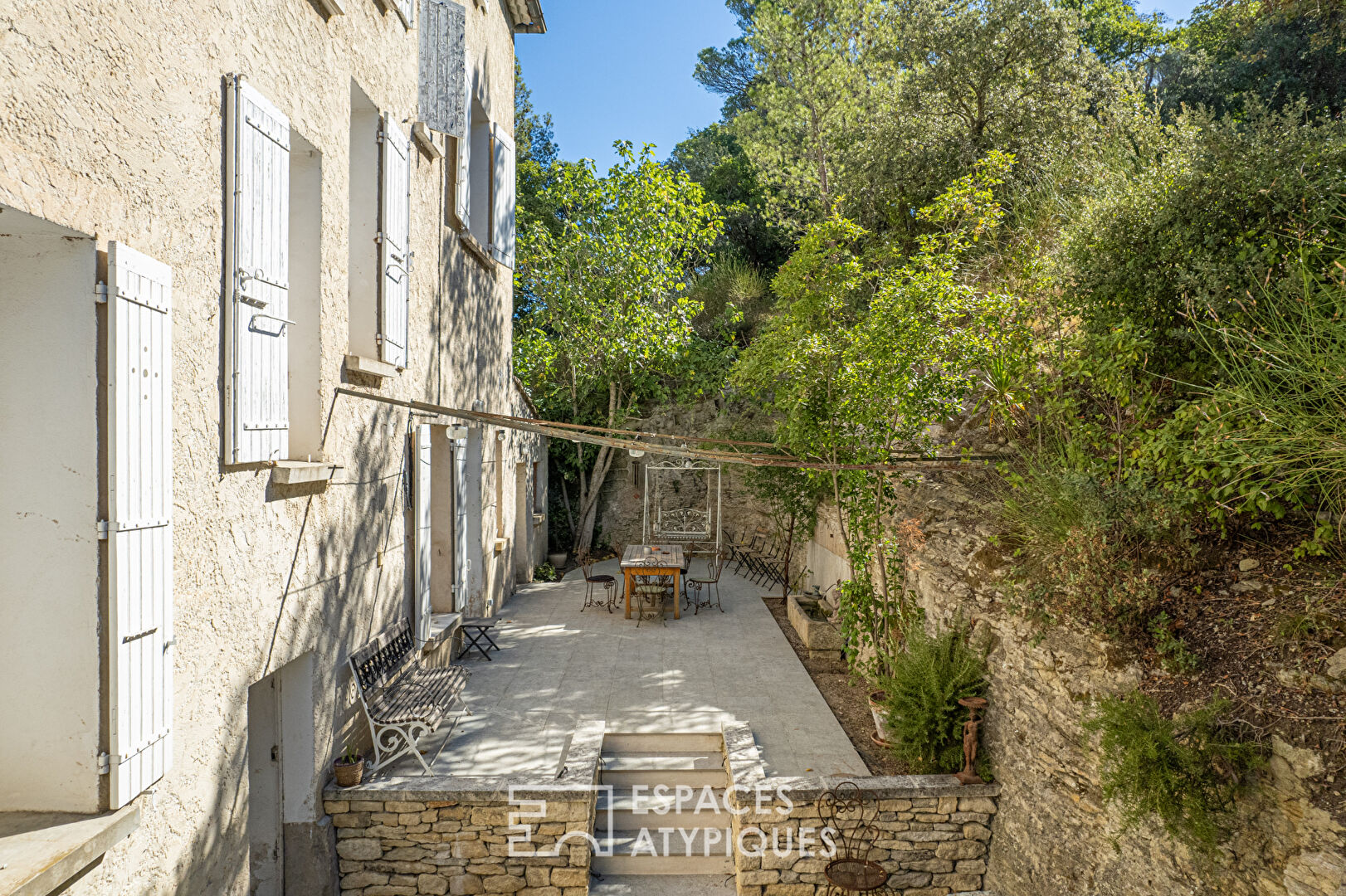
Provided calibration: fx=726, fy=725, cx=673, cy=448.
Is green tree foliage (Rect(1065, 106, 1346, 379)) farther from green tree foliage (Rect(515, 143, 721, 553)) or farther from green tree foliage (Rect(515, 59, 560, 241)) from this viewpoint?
green tree foliage (Rect(515, 59, 560, 241))

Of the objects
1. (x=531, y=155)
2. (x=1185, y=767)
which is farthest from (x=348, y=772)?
(x=531, y=155)

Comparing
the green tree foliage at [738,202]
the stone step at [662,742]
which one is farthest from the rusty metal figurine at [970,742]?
the green tree foliage at [738,202]

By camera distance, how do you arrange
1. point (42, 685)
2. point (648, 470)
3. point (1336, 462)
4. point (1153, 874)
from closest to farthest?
point (42, 685), point (1336, 462), point (1153, 874), point (648, 470)

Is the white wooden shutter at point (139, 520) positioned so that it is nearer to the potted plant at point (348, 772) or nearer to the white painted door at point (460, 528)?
the potted plant at point (348, 772)

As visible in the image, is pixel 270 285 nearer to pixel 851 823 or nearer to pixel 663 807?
pixel 663 807

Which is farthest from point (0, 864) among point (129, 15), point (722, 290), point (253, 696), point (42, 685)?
point (722, 290)

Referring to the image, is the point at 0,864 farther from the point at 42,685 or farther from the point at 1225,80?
the point at 1225,80

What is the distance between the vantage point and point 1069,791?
168 inches

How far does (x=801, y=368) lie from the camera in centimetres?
693

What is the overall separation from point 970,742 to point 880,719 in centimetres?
100

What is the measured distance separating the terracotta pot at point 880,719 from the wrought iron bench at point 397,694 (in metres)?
3.42

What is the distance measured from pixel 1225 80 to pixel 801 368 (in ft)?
36.7

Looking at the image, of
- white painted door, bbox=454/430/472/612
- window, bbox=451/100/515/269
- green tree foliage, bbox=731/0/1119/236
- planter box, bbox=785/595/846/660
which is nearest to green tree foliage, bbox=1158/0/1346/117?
green tree foliage, bbox=731/0/1119/236

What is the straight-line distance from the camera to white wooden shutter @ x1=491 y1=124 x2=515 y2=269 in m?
8.51
